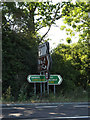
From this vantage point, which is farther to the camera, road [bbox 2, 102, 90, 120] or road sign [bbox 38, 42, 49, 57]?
road sign [bbox 38, 42, 49, 57]

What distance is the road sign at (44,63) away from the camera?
15406mm

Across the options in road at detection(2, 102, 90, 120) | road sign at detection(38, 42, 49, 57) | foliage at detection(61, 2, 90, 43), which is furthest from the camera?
foliage at detection(61, 2, 90, 43)

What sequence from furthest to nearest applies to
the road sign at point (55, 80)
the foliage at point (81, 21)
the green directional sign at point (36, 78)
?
1. the foliage at point (81, 21)
2. the road sign at point (55, 80)
3. the green directional sign at point (36, 78)

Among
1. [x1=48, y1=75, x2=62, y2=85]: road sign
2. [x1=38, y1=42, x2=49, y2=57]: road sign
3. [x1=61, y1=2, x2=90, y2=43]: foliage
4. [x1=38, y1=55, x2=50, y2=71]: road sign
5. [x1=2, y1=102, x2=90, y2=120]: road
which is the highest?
[x1=61, y1=2, x2=90, y2=43]: foliage

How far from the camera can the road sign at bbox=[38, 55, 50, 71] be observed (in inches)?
607

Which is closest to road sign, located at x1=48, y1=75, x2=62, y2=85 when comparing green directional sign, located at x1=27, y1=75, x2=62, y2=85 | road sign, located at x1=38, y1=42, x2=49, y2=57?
green directional sign, located at x1=27, y1=75, x2=62, y2=85

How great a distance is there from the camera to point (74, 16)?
20.1m

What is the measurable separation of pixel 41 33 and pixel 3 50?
36.7ft

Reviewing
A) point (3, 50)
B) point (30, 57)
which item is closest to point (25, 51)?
point (30, 57)

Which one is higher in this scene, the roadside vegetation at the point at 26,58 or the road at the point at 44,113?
the roadside vegetation at the point at 26,58

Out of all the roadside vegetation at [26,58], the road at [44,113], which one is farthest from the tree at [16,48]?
the road at [44,113]

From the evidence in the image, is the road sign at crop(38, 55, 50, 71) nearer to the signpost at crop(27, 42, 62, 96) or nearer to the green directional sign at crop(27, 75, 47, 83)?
the signpost at crop(27, 42, 62, 96)

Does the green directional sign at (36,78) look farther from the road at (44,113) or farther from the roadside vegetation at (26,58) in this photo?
the road at (44,113)

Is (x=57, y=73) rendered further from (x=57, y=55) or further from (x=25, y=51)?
(x=25, y=51)
